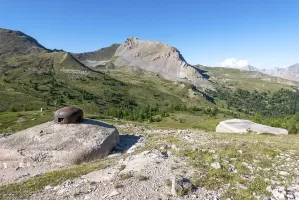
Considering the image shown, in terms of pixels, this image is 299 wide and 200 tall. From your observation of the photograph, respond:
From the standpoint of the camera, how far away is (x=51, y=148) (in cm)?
2856

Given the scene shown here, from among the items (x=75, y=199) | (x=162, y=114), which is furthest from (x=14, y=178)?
(x=162, y=114)

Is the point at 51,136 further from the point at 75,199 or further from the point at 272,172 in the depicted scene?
the point at 272,172

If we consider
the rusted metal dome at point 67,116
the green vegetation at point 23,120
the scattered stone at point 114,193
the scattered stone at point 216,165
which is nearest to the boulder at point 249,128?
the scattered stone at point 216,165

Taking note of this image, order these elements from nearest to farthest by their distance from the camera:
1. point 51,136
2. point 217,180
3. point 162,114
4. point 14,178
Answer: point 217,180 → point 14,178 → point 51,136 → point 162,114

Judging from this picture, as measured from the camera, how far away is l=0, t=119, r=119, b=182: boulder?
2753cm

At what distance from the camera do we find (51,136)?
101ft

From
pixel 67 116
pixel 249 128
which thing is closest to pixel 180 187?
pixel 67 116

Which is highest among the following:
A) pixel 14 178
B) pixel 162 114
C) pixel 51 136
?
pixel 51 136

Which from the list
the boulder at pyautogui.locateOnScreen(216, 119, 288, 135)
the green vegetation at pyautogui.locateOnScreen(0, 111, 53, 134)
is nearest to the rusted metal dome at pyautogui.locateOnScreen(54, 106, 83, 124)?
the boulder at pyautogui.locateOnScreen(216, 119, 288, 135)

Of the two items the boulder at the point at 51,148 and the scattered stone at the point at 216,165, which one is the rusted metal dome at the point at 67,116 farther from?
the scattered stone at the point at 216,165

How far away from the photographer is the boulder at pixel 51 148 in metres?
27.5

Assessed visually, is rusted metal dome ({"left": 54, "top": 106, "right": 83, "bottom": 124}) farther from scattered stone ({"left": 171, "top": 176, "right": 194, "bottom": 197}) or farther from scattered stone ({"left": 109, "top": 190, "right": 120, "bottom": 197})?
scattered stone ({"left": 171, "top": 176, "right": 194, "bottom": 197})

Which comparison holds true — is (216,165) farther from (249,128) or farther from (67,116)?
(249,128)

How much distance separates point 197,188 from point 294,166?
986 centimetres
